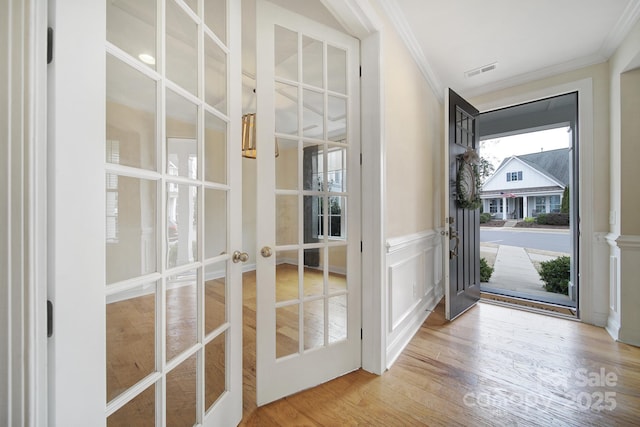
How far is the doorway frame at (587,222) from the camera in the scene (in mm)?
2520

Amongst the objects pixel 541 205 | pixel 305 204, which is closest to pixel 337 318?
pixel 305 204

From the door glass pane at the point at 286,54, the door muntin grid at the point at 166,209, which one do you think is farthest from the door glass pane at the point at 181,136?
the door glass pane at the point at 286,54

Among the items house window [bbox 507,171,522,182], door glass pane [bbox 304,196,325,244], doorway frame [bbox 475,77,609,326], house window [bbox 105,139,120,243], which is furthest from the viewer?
house window [bbox 507,171,522,182]

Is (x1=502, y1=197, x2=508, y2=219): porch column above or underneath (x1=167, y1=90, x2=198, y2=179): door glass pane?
underneath

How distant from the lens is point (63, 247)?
0.60 m

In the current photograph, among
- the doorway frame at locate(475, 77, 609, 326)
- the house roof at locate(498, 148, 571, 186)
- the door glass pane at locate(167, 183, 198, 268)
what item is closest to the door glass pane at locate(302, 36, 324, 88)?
the door glass pane at locate(167, 183, 198, 268)

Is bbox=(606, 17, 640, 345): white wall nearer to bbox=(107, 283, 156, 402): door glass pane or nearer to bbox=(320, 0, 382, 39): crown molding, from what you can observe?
bbox=(320, 0, 382, 39): crown molding

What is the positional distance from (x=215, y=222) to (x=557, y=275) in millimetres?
4348

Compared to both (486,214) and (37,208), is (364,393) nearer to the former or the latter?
(37,208)

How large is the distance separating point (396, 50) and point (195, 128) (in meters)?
1.85

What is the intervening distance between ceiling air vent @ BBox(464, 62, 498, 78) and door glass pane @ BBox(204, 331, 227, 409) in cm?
342

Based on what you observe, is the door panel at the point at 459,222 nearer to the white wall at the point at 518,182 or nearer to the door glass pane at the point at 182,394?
the white wall at the point at 518,182

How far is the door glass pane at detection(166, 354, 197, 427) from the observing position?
3.16 feet

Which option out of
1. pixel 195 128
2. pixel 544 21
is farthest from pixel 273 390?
pixel 544 21
